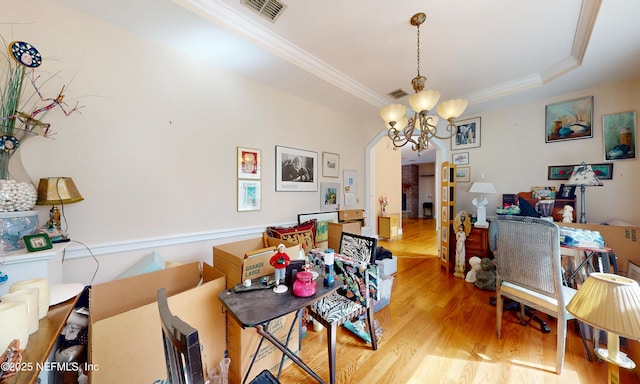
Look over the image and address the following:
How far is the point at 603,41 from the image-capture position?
1.98 m

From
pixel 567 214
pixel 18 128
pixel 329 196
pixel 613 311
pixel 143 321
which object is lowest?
pixel 143 321

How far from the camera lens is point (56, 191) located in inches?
56.9

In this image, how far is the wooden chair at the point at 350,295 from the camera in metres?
1.52

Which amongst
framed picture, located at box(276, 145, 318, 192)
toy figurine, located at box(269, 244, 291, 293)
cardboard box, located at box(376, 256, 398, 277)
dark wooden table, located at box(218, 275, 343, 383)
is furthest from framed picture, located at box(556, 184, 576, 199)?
toy figurine, located at box(269, 244, 291, 293)

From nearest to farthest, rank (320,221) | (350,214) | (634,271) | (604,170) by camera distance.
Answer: (634,271)
(604,170)
(320,221)
(350,214)

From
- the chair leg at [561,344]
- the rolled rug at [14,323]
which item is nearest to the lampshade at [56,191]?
the rolled rug at [14,323]

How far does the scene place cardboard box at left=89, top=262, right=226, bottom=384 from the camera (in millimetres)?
1096

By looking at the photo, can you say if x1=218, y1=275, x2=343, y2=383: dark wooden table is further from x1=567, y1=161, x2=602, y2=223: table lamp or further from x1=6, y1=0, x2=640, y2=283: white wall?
x1=567, y1=161, x2=602, y2=223: table lamp

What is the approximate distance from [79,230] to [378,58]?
3228mm

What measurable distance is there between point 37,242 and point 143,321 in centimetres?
80

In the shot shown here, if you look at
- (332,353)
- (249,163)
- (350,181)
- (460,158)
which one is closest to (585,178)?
(460,158)

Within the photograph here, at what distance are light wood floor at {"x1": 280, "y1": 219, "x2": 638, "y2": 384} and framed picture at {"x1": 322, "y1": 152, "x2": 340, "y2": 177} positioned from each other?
205 cm

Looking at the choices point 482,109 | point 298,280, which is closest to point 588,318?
point 298,280

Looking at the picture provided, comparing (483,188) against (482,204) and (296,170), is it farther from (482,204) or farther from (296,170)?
(296,170)
